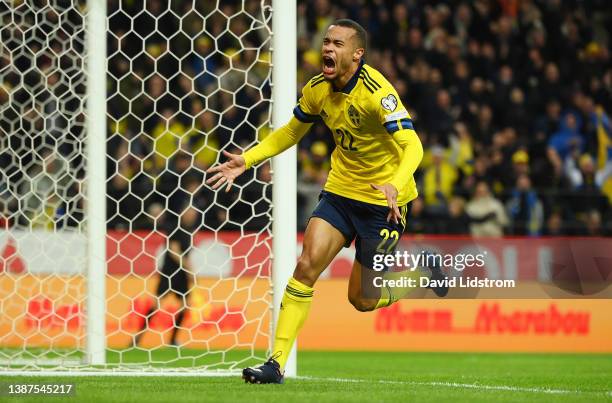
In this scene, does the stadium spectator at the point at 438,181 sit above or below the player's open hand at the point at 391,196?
above

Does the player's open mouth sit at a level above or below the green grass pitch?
above

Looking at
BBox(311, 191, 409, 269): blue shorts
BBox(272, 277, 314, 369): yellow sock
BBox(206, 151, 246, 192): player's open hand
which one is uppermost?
BBox(206, 151, 246, 192): player's open hand

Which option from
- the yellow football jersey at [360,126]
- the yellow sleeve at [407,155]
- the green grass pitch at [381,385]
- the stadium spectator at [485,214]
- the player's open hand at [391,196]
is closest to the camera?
the green grass pitch at [381,385]

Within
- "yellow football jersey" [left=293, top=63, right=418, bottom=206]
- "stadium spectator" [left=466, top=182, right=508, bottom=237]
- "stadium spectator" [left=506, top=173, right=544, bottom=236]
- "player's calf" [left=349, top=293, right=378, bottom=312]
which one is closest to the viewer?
"yellow football jersey" [left=293, top=63, right=418, bottom=206]

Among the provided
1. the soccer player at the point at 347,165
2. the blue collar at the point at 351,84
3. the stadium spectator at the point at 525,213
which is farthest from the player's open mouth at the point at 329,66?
the stadium spectator at the point at 525,213

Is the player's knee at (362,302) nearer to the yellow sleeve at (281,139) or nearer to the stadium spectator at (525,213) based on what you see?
the yellow sleeve at (281,139)

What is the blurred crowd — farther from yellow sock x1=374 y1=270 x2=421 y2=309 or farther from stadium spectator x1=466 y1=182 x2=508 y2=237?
yellow sock x1=374 y1=270 x2=421 y2=309

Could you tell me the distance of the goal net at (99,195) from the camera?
29.1ft

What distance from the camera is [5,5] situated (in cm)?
877

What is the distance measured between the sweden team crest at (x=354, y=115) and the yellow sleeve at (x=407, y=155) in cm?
31

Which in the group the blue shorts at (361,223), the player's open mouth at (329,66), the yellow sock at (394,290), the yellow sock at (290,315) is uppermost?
the player's open mouth at (329,66)

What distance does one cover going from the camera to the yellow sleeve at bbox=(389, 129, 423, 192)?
641 cm

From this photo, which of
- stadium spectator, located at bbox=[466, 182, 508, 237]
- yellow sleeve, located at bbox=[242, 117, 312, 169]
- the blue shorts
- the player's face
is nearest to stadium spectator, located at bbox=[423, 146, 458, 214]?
stadium spectator, located at bbox=[466, 182, 508, 237]

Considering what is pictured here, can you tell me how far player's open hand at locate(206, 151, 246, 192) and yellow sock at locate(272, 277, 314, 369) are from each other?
72cm
